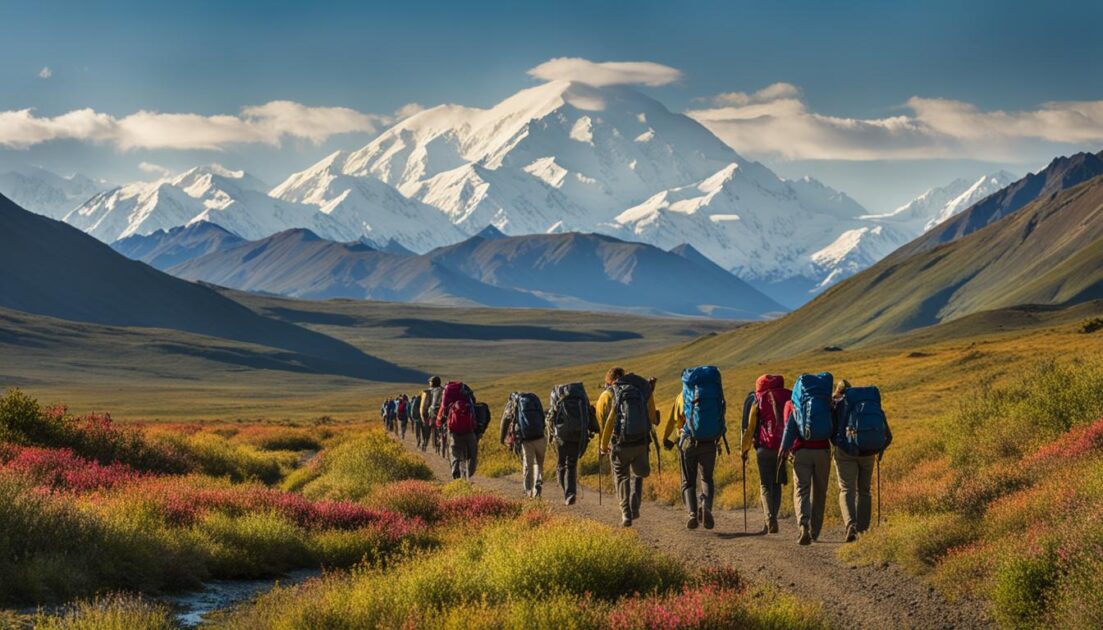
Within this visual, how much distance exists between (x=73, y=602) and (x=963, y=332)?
134 m

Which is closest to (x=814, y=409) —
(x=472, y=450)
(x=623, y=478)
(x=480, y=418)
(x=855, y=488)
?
Result: (x=855, y=488)

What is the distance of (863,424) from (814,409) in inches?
33.3

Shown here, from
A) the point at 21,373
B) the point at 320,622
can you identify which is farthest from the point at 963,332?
the point at 21,373

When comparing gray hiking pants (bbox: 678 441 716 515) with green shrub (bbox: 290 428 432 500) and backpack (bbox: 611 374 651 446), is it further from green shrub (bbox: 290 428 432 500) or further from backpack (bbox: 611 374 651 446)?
green shrub (bbox: 290 428 432 500)

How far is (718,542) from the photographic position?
17.1m

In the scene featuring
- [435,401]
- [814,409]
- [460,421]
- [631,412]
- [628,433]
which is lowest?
[460,421]

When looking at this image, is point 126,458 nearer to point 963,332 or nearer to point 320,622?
point 320,622

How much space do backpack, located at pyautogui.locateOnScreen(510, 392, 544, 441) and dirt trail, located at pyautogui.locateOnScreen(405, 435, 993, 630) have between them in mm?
2795

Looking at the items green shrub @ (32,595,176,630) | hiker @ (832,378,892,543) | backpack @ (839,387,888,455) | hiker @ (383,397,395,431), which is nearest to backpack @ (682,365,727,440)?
hiker @ (832,378,892,543)

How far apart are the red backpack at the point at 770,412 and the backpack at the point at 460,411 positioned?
10211 mm

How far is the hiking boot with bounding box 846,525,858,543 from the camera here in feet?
55.0

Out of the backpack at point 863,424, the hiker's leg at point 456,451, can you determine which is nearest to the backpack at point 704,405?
the backpack at point 863,424

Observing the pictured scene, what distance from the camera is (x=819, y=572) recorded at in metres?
14.6

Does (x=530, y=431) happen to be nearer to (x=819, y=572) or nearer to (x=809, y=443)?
(x=809, y=443)
